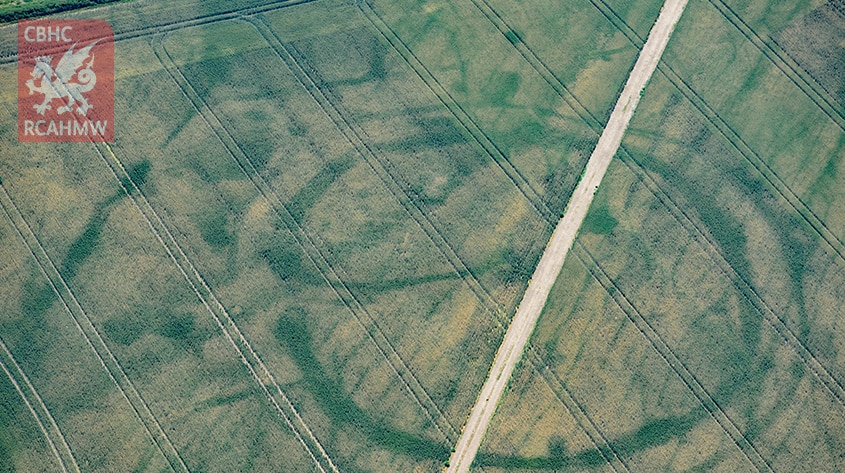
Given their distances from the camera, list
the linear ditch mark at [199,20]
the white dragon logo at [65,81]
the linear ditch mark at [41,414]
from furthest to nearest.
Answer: the linear ditch mark at [199,20] < the white dragon logo at [65,81] < the linear ditch mark at [41,414]

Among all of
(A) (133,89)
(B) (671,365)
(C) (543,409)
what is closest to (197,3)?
(A) (133,89)

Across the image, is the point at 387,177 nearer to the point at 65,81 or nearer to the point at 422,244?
the point at 422,244

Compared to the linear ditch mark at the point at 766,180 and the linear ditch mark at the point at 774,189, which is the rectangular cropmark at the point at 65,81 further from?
the linear ditch mark at the point at 774,189

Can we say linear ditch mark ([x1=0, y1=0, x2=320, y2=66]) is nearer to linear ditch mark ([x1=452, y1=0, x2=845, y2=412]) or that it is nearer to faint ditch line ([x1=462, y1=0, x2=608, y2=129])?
faint ditch line ([x1=462, y1=0, x2=608, y2=129])

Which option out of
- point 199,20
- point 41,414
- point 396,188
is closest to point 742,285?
point 396,188

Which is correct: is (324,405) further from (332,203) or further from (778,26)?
(778,26)

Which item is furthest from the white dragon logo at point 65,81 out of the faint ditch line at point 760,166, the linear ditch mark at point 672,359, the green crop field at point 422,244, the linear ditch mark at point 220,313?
the faint ditch line at point 760,166

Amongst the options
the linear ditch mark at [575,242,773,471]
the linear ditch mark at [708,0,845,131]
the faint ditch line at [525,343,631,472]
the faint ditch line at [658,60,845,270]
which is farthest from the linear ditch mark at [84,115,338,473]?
the linear ditch mark at [708,0,845,131]
